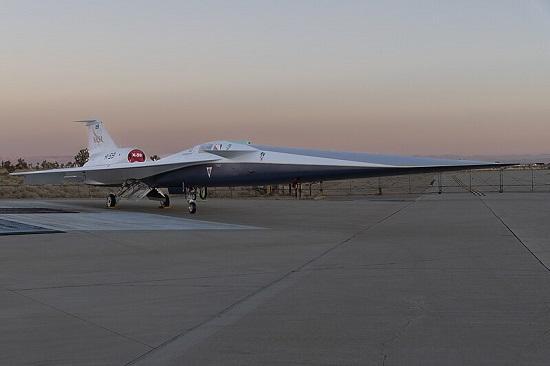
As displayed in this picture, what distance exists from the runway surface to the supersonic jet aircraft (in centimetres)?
242

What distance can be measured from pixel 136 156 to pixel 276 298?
Answer: 781 inches

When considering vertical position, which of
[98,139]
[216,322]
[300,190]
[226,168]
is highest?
[98,139]

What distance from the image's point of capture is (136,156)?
86.8ft

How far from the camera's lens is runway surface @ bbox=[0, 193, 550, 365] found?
5398 mm

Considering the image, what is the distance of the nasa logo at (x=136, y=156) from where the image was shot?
26406 millimetres

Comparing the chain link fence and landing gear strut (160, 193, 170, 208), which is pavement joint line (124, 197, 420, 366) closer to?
landing gear strut (160, 193, 170, 208)

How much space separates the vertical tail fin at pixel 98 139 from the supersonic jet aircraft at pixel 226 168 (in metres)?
0.71

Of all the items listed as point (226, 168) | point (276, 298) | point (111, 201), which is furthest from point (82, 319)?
point (111, 201)

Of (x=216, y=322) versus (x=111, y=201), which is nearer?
(x=216, y=322)

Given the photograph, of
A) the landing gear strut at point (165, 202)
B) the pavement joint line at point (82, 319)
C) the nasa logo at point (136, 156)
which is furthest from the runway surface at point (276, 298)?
the nasa logo at point (136, 156)

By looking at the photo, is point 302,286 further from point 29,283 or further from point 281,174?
point 281,174

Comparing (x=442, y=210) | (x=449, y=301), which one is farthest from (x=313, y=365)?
(x=442, y=210)

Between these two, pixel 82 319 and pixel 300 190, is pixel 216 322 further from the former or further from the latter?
pixel 300 190

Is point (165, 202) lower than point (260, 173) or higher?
lower
